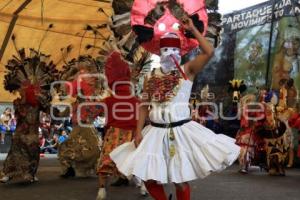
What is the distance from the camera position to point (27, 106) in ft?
26.7

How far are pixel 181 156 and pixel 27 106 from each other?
414 cm

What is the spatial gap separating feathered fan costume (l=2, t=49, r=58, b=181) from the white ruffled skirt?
141 inches

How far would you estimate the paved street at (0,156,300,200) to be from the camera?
6723 mm

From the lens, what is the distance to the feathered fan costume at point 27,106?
26.3ft

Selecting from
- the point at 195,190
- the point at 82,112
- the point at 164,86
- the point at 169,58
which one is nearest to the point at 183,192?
the point at 164,86

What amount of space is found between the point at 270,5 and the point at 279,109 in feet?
12.2

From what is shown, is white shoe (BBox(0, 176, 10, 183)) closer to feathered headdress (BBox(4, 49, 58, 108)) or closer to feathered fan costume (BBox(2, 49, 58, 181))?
feathered fan costume (BBox(2, 49, 58, 181))

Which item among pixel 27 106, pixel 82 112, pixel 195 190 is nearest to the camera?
pixel 195 190

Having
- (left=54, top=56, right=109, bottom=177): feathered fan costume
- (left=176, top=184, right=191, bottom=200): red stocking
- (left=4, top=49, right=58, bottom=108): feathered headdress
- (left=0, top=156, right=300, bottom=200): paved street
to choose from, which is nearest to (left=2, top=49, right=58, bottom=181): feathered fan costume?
(left=4, top=49, right=58, bottom=108): feathered headdress

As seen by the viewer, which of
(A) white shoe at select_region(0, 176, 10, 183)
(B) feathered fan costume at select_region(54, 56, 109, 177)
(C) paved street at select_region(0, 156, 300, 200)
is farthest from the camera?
(B) feathered fan costume at select_region(54, 56, 109, 177)

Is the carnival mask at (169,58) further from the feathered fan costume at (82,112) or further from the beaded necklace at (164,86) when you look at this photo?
the feathered fan costume at (82,112)

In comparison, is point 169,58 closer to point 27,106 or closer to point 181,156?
point 181,156

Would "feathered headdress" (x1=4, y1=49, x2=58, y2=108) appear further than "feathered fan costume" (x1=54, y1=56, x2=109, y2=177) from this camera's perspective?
No

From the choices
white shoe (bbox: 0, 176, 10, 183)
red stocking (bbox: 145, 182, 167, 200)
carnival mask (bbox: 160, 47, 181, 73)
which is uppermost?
carnival mask (bbox: 160, 47, 181, 73)
